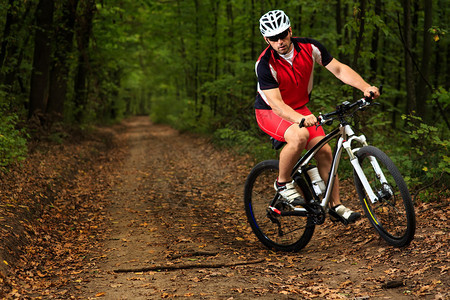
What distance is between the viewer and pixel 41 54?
13.3 meters

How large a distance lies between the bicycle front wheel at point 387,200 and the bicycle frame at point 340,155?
47 mm

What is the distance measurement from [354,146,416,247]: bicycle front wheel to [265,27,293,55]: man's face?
131 cm

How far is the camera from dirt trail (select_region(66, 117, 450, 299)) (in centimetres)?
371

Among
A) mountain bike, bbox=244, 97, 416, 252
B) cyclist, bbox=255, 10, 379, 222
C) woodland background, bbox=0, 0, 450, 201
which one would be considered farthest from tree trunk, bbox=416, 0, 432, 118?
cyclist, bbox=255, 10, 379, 222

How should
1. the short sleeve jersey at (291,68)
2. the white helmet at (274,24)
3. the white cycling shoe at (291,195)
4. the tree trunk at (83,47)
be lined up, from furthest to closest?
the tree trunk at (83,47) → the white cycling shoe at (291,195) → the short sleeve jersey at (291,68) → the white helmet at (274,24)

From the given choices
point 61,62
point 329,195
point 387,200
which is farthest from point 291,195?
point 61,62

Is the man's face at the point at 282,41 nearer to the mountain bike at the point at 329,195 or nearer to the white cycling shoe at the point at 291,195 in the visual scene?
the mountain bike at the point at 329,195

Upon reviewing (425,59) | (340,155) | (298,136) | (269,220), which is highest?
(425,59)

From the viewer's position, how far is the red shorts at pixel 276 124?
15.4 ft

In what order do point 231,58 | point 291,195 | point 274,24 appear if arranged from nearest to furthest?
point 274,24, point 291,195, point 231,58

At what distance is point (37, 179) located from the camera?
328 inches

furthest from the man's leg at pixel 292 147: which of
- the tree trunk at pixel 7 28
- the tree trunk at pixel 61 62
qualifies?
the tree trunk at pixel 61 62

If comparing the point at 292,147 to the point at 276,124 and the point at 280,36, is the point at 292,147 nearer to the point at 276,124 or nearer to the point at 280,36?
the point at 276,124

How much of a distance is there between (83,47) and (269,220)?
445 inches
